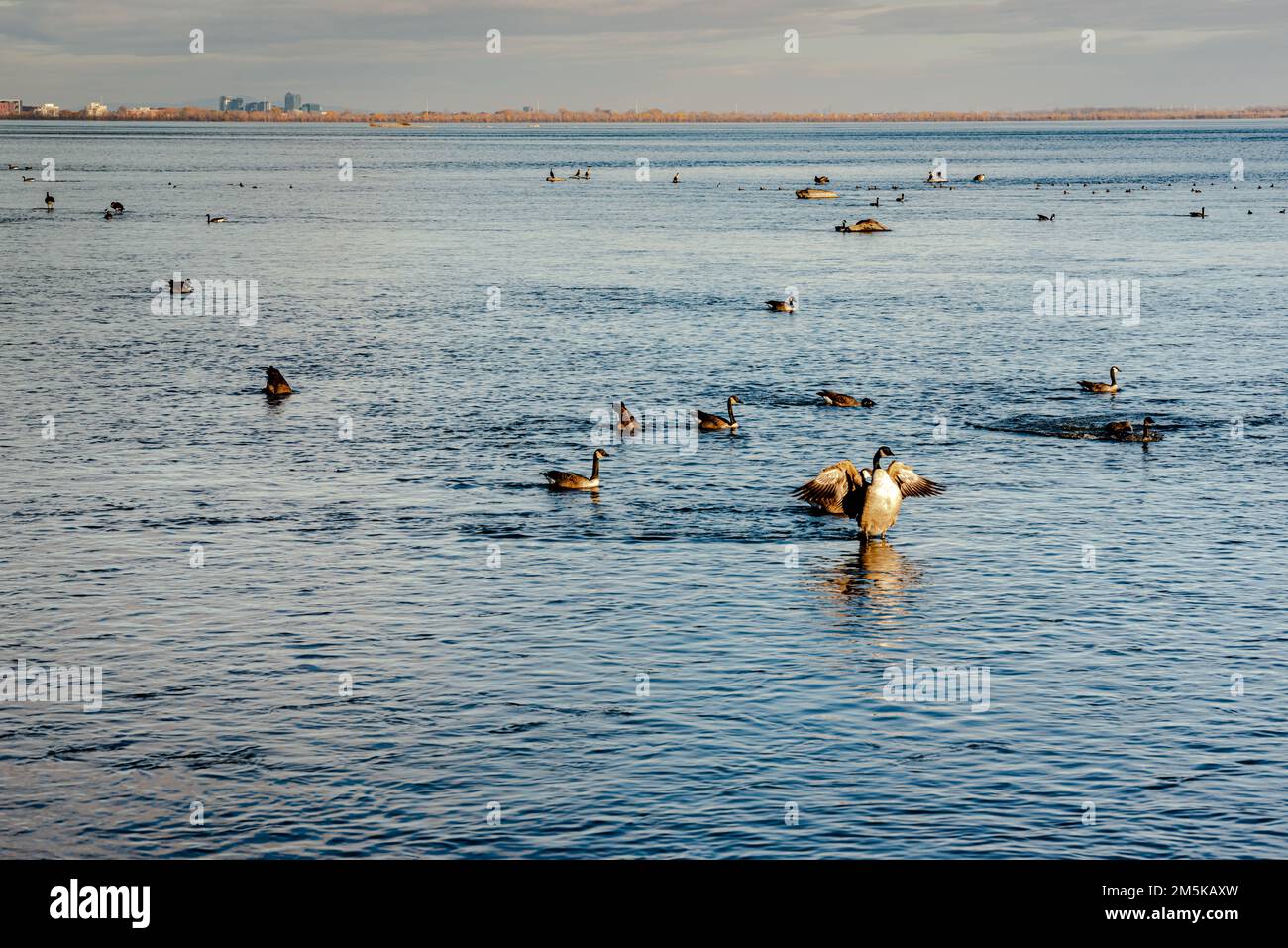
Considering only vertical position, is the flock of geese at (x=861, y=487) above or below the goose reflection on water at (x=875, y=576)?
above

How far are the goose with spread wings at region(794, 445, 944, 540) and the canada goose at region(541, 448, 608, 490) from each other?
563 centimetres

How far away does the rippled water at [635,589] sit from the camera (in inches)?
828

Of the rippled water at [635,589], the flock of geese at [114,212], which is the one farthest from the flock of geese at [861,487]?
the flock of geese at [114,212]

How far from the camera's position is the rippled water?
21.0 m

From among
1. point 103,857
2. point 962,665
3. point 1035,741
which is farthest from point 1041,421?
point 103,857

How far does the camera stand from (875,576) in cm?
3228

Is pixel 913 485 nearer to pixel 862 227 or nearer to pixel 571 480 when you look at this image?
pixel 571 480

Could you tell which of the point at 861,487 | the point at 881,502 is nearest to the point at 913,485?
the point at 861,487

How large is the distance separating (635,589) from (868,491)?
635cm

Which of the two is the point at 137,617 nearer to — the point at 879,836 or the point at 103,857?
the point at 103,857

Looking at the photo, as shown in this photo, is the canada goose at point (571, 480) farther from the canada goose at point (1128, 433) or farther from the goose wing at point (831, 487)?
the canada goose at point (1128, 433)

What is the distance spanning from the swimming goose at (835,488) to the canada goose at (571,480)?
5629 mm

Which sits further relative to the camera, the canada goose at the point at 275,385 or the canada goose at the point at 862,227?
the canada goose at the point at 862,227

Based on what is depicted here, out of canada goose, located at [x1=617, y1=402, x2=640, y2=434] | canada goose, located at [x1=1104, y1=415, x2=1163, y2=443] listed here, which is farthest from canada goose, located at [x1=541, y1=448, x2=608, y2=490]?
canada goose, located at [x1=1104, y1=415, x2=1163, y2=443]
